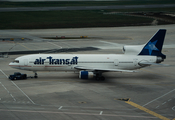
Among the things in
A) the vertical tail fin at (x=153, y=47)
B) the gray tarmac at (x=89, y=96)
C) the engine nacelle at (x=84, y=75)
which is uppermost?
the vertical tail fin at (x=153, y=47)

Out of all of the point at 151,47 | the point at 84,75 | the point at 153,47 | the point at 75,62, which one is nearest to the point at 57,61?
the point at 75,62

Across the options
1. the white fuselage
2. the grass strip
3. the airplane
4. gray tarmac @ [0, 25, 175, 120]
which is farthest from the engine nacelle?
the grass strip

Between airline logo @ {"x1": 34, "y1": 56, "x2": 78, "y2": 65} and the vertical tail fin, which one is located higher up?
the vertical tail fin

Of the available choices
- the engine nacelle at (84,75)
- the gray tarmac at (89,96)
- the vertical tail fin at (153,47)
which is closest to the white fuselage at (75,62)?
the vertical tail fin at (153,47)

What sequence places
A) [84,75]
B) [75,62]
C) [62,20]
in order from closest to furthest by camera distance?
[84,75] → [75,62] → [62,20]

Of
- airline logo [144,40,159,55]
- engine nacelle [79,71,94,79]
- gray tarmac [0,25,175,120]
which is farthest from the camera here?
airline logo [144,40,159,55]

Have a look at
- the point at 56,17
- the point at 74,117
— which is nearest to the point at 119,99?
the point at 74,117

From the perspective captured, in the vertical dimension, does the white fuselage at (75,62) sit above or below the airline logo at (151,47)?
below

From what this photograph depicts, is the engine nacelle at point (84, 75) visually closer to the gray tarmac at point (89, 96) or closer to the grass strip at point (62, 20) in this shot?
the gray tarmac at point (89, 96)

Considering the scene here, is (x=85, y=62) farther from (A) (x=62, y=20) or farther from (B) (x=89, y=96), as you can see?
(A) (x=62, y=20)

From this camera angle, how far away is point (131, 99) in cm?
4012

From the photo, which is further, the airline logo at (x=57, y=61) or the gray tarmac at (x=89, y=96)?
the airline logo at (x=57, y=61)

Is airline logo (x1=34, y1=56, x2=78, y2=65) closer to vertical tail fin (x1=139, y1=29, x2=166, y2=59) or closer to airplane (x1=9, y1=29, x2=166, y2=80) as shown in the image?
airplane (x1=9, y1=29, x2=166, y2=80)

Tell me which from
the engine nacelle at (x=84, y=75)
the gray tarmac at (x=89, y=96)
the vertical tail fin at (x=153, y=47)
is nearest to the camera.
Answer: the gray tarmac at (x=89, y=96)
